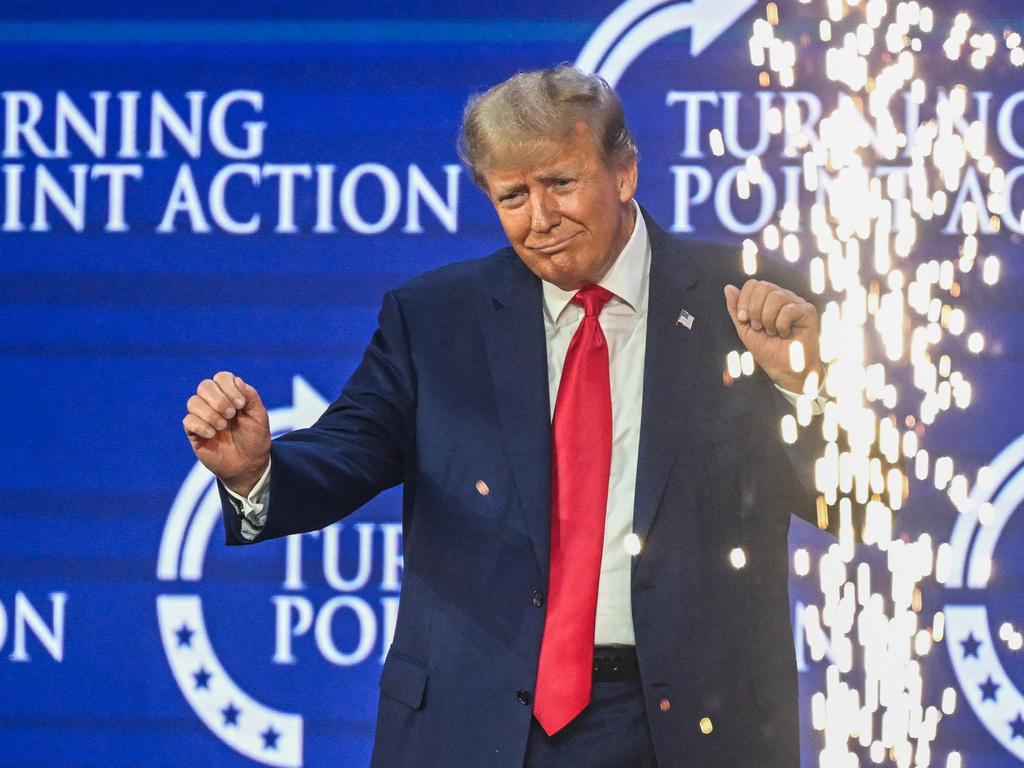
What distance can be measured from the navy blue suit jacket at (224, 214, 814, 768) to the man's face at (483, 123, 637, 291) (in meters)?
0.09

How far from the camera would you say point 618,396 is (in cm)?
225

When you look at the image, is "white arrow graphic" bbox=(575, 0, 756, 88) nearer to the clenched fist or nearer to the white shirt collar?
the white shirt collar

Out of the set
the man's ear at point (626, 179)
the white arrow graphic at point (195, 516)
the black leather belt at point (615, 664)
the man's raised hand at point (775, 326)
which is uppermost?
the man's ear at point (626, 179)

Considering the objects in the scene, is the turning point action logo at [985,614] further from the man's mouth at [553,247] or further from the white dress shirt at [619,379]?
the man's mouth at [553,247]

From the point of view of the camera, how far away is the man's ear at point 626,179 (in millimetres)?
2318

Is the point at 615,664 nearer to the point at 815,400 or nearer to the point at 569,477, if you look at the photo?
the point at 569,477

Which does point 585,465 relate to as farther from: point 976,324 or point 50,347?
point 50,347

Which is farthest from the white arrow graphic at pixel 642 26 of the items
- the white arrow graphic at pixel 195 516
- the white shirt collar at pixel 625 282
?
the white shirt collar at pixel 625 282

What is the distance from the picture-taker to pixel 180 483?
3.42 metres

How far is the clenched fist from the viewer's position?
2002 millimetres

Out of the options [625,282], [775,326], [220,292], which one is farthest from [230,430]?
[220,292]

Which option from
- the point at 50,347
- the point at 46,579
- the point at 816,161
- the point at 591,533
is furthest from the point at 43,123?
the point at 591,533

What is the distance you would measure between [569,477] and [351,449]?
0.32 meters

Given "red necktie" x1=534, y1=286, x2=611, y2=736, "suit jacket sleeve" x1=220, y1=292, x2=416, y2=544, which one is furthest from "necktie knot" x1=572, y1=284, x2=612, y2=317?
"suit jacket sleeve" x1=220, y1=292, x2=416, y2=544
